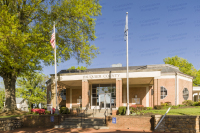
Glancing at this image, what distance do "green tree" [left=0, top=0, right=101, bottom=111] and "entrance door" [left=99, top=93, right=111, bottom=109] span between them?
7.75 meters

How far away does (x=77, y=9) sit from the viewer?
17.5 metres

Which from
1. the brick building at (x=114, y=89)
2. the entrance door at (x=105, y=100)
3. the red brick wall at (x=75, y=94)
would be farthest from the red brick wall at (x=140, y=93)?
the red brick wall at (x=75, y=94)

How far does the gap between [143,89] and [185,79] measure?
7657mm

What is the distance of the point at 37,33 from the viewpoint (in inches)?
674

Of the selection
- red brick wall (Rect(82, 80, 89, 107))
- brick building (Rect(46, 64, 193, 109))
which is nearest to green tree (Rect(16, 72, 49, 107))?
brick building (Rect(46, 64, 193, 109))

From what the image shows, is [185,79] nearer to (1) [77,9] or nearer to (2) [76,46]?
(2) [76,46]

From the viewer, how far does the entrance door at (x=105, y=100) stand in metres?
25.3

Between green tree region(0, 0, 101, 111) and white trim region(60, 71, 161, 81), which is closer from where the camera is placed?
green tree region(0, 0, 101, 111)

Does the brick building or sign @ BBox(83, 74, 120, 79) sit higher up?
sign @ BBox(83, 74, 120, 79)

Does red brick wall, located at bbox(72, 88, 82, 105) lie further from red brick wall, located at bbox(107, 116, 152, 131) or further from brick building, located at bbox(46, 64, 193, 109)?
red brick wall, located at bbox(107, 116, 152, 131)

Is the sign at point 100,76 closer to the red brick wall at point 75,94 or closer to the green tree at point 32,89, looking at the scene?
the red brick wall at point 75,94

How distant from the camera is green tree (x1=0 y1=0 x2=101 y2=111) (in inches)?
585

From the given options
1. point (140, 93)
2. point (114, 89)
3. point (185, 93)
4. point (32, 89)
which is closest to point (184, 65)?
point (185, 93)

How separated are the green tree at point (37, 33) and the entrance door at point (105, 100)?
25.4ft
